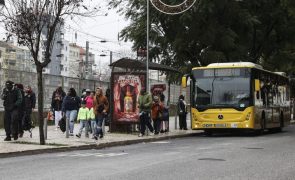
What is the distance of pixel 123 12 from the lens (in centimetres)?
3250

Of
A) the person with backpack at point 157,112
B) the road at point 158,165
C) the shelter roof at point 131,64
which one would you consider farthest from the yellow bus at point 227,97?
the road at point 158,165

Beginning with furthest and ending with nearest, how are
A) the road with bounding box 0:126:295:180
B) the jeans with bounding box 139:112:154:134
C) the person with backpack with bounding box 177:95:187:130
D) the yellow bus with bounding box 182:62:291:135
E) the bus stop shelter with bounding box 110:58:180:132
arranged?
the person with backpack with bounding box 177:95:187:130 < the yellow bus with bounding box 182:62:291:135 < the bus stop shelter with bounding box 110:58:180:132 < the jeans with bounding box 139:112:154:134 < the road with bounding box 0:126:295:180

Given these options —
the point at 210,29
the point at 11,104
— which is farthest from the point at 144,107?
the point at 210,29

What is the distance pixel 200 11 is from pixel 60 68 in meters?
115

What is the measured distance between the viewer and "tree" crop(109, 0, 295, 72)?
29.5m

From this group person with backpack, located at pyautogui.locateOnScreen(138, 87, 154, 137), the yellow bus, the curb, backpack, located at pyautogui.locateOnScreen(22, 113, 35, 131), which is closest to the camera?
the curb

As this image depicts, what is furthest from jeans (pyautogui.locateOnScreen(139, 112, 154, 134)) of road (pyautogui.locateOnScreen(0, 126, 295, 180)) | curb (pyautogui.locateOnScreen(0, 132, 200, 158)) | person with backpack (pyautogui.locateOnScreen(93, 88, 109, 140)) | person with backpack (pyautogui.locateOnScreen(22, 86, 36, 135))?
road (pyautogui.locateOnScreen(0, 126, 295, 180))

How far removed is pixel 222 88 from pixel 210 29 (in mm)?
6549

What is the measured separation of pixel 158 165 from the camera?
1198cm

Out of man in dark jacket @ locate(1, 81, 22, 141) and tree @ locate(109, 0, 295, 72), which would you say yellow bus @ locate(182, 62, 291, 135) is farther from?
man in dark jacket @ locate(1, 81, 22, 141)

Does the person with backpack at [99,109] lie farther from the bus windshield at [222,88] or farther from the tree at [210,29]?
the tree at [210,29]

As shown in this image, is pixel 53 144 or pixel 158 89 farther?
pixel 158 89

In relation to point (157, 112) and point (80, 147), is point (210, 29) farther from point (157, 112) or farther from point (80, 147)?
point (80, 147)

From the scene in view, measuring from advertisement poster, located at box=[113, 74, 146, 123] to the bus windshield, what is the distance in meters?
2.69
